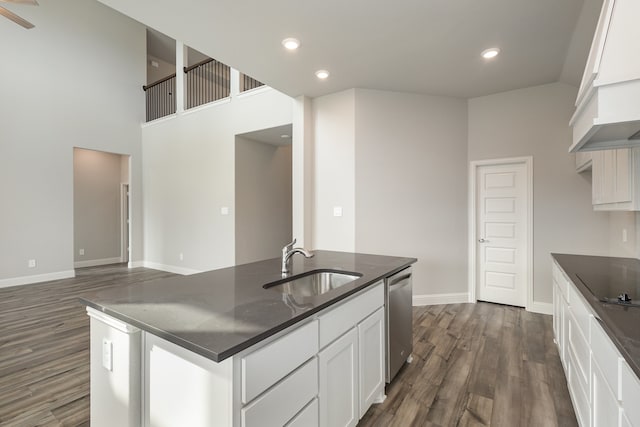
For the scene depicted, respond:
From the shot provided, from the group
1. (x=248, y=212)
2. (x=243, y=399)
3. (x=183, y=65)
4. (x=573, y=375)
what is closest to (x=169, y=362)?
(x=243, y=399)

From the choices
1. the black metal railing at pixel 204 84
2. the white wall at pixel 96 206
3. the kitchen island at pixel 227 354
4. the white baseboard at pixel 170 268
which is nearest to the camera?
the kitchen island at pixel 227 354

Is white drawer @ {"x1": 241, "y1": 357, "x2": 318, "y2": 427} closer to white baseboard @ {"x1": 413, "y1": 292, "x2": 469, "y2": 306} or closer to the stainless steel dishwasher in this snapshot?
the stainless steel dishwasher

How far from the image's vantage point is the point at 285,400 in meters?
1.17

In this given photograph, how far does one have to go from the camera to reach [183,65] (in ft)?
20.6

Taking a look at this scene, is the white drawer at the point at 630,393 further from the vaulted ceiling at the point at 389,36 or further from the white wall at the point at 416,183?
the white wall at the point at 416,183

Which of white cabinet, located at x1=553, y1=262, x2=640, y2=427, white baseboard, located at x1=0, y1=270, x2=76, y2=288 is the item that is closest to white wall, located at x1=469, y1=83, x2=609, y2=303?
white cabinet, located at x1=553, y1=262, x2=640, y2=427

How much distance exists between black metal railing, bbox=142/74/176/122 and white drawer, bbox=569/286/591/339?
24.5 feet

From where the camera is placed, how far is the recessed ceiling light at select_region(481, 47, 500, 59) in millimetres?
2982

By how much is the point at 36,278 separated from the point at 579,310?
7601mm

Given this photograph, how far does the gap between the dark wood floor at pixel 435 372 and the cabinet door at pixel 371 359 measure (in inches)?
6.0

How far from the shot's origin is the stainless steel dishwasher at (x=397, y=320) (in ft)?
7.07

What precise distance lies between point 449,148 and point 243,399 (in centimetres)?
416

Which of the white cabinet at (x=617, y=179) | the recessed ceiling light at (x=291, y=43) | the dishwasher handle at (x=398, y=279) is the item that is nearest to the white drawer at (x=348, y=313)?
the dishwasher handle at (x=398, y=279)

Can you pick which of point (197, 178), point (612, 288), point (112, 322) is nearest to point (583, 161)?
point (612, 288)
